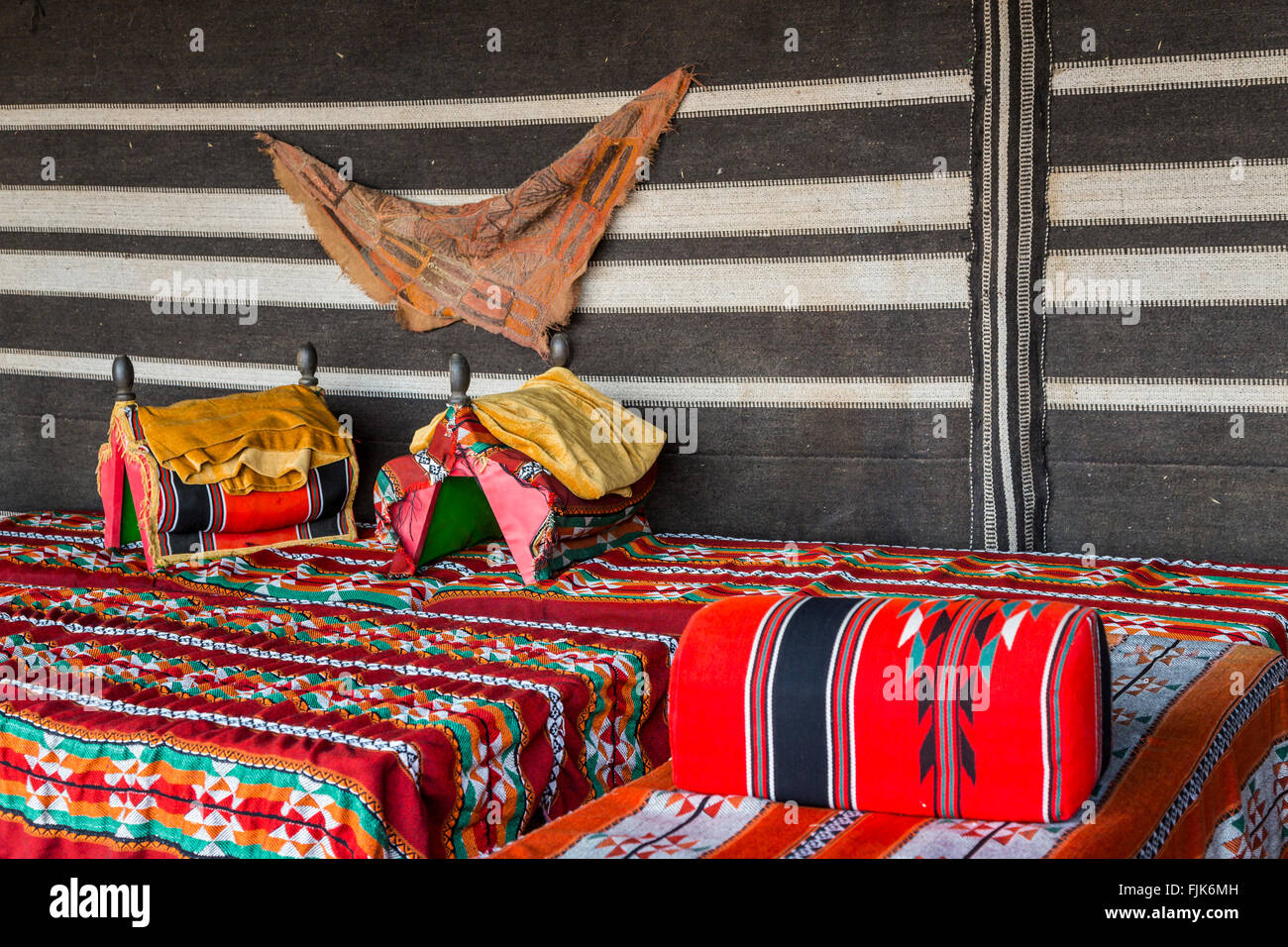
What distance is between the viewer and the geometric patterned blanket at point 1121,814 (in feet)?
4.99

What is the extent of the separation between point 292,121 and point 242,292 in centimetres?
58

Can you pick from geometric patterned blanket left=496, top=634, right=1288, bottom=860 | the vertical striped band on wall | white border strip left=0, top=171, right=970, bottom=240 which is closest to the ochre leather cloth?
white border strip left=0, top=171, right=970, bottom=240

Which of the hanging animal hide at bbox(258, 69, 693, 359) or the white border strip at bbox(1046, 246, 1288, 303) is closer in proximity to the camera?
the white border strip at bbox(1046, 246, 1288, 303)

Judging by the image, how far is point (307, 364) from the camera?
3.78 m

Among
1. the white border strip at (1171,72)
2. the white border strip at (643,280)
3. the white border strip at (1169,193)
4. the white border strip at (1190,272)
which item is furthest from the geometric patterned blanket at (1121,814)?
the white border strip at (1171,72)

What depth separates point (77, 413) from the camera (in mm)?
4320

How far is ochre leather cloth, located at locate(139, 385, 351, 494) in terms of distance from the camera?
10.8 feet

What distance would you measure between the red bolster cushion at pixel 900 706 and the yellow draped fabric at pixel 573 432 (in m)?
1.39

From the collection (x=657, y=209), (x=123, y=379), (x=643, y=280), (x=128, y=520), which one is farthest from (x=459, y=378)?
(x=128, y=520)

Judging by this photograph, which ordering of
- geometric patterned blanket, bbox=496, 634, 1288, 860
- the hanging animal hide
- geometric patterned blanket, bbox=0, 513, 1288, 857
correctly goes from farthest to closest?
the hanging animal hide → geometric patterned blanket, bbox=0, 513, 1288, 857 → geometric patterned blanket, bbox=496, 634, 1288, 860

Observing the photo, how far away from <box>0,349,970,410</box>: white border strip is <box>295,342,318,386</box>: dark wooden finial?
0.20 meters

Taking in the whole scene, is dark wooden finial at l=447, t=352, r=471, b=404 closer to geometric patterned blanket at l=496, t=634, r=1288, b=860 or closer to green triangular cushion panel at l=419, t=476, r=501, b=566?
green triangular cushion panel at l=419, t=476, r=501, b=566

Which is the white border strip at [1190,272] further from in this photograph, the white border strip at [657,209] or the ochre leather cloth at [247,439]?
the ochre leather cloth at [247,439]
